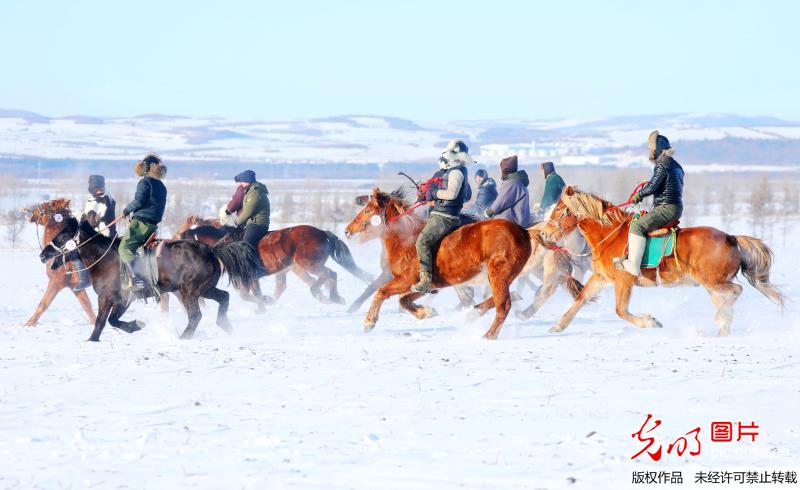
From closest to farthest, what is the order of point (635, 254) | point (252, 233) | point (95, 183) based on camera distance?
point (635, 254) < point (95, 183) < point (252, 233)

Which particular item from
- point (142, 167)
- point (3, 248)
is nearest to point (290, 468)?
point (142, 167)

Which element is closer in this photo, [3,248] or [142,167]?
[142,167]

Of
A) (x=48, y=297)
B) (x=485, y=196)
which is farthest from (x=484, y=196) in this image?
(x=48, y=297)

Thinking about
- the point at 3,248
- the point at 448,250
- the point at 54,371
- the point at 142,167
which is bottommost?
the point at 3,248

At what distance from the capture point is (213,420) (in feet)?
23.8

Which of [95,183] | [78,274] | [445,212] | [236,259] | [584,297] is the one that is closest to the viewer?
[445,212]

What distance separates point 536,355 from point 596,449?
10.7 feet

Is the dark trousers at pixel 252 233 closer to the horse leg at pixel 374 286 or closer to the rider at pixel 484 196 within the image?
the horse leg at pixel 374 286

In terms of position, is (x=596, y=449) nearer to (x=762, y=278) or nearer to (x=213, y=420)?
(x=213, y=420)

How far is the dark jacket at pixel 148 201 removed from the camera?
37.8 ft

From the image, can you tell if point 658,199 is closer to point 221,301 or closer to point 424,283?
point 424,283

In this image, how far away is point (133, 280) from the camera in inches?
456

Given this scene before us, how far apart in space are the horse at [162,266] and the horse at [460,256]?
1.71 metres

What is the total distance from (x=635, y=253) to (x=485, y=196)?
16.1 feet
